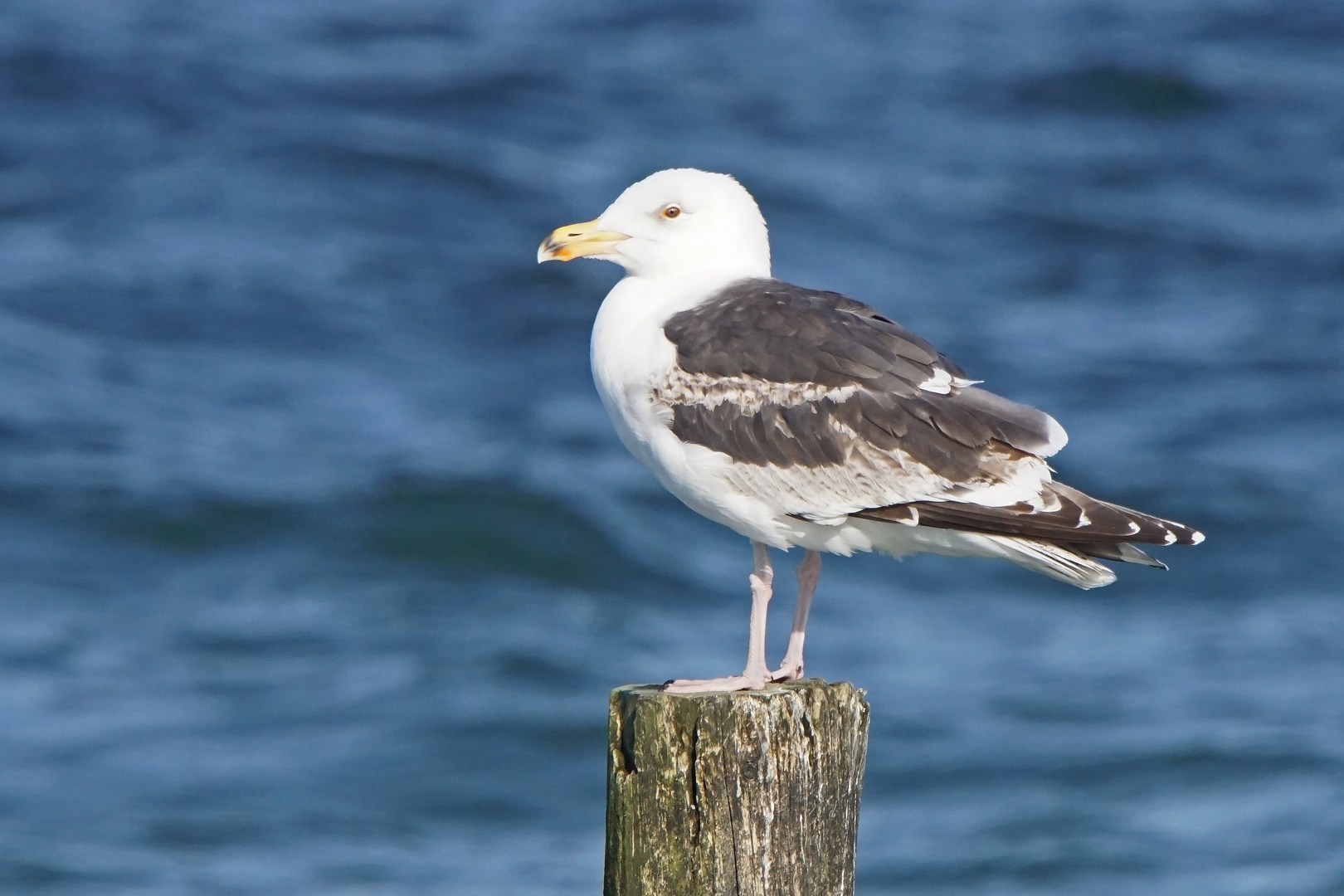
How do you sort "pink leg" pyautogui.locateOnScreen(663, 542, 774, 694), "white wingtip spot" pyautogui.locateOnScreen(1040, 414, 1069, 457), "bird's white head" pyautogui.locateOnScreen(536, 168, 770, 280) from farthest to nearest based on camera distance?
1. "bird's white head" pyautogui.locateOnScreen(536, 168, 770, 280)
2. "white wingtip spot" pyautogui.locateOnScreen(1040, 414, 1069, 457)
3. "pink leg" pyautogui.locateOnScreen(663, 542, 774, 694)

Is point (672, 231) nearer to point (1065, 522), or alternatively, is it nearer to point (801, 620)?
point (801, 620)

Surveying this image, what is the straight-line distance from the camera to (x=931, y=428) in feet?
21.9

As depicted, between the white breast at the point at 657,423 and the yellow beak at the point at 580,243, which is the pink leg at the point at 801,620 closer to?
the white breast at the point at 657,423

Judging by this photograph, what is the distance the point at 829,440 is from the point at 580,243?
1.44 meters

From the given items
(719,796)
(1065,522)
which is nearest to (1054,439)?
(1065,522)

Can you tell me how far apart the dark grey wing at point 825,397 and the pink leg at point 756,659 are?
1.69 feet

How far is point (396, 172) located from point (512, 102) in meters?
2.92

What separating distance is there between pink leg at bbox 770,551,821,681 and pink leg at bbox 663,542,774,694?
16 centimetres

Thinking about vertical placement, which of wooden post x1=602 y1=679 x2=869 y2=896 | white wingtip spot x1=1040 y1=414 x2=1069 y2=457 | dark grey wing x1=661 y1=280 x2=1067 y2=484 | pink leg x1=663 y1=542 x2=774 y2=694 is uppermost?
dark grey wing x1=661 y1=280 x2=1067 y2=484

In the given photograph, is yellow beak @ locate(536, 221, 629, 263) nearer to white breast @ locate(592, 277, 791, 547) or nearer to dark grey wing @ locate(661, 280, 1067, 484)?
white breast @ locate(592, 277, 791, 547)

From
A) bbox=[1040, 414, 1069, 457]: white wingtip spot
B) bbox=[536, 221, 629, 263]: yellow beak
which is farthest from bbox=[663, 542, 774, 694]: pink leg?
bbox=[536, 221, 629, 263]: yellow beak

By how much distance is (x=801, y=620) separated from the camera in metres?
7.15

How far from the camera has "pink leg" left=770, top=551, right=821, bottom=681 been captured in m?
6.75

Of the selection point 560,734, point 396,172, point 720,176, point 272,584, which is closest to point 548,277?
point 396,172
